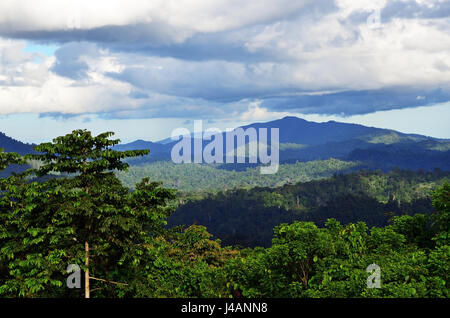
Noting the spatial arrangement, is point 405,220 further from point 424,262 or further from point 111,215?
point 111,215

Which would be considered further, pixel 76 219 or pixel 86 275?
pixel 76 219

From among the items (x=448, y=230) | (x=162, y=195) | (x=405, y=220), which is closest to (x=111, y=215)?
(x=162, y=195)

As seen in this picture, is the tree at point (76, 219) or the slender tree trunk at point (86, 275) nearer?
the tree at point (76, 219)

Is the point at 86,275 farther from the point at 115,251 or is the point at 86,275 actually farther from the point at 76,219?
the point at 76,219

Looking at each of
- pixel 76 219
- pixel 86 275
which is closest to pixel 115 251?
pixel 86 275

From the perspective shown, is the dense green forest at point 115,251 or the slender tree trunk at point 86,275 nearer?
the dense green forest at point 115,251

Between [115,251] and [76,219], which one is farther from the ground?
[76,219]

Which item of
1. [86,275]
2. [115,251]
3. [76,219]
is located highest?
[76,219]

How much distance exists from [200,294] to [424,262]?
31.6 ft

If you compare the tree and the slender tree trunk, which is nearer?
the tree

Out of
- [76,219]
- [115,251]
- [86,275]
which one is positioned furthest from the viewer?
[115,251]

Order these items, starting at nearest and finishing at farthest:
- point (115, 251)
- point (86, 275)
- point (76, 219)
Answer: point (86, 275) < point (76, 219) < point (115, 251)

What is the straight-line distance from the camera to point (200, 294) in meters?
22.0

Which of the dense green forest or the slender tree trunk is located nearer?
the dense green forest
